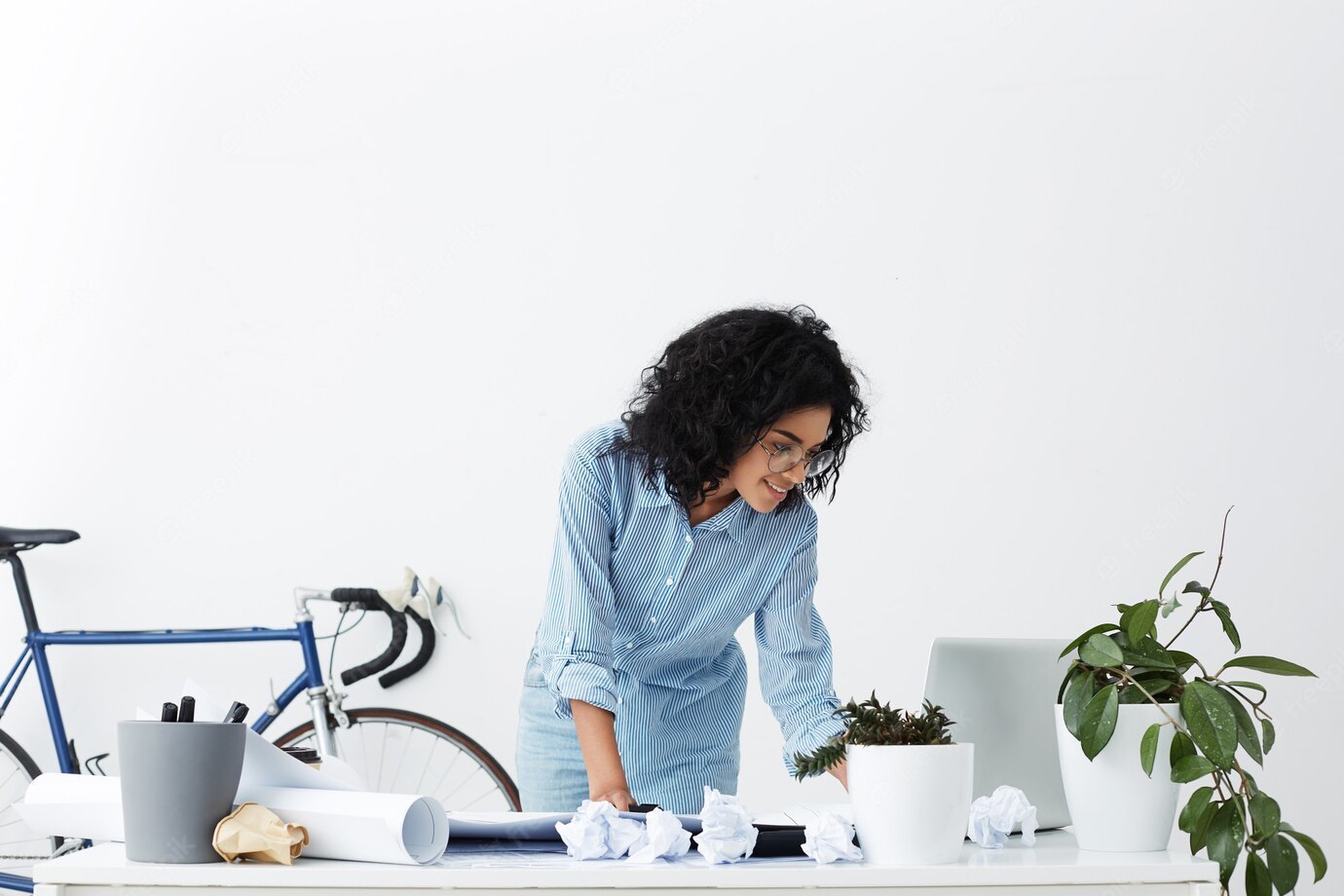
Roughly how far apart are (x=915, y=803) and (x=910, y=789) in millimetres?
12

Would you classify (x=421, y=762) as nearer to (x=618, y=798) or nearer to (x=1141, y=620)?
(x=618, y=798)

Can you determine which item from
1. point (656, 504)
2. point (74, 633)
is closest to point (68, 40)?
point (74, 633)

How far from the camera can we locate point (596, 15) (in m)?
2.87

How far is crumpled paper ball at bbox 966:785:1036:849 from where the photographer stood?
1.09 meters

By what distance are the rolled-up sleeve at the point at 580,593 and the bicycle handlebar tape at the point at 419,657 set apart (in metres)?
1.24

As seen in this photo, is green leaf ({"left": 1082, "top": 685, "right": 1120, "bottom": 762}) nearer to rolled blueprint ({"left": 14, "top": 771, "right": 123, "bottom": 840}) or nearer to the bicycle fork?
rolled blueprint ({"left": 14, "top": 771, "right": 123, "bottom": 840})

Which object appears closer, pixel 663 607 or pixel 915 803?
pixel 915 803

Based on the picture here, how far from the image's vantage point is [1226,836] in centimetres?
114

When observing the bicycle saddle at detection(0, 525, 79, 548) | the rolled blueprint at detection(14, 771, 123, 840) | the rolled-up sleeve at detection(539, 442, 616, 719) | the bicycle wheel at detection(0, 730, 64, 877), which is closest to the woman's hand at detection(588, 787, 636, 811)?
the rolled-up sleeve at detection(539, 442, 616, 719)

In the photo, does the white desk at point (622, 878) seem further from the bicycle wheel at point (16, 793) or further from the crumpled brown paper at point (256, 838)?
the bicycle wheel at point (16, 793)

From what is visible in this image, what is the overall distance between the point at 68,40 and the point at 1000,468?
7.78ft

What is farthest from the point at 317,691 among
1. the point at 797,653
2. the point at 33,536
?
the point at 797,653

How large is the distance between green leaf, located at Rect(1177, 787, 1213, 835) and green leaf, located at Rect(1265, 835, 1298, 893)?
64 millimetres

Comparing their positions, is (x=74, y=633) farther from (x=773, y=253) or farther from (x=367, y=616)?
(x=773, y=253)
